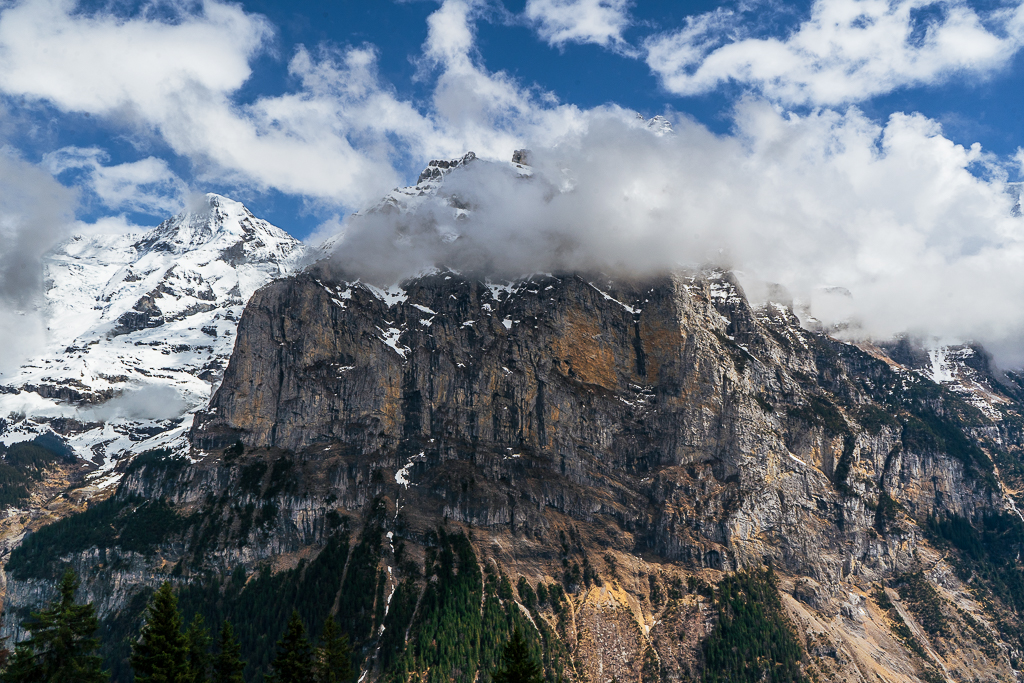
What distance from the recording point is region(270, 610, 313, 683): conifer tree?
75.2 meters

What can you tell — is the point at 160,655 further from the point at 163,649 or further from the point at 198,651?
the point at 198,651

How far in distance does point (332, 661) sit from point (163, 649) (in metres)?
18.1

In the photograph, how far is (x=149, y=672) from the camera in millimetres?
67375

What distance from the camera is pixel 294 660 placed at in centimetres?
7600

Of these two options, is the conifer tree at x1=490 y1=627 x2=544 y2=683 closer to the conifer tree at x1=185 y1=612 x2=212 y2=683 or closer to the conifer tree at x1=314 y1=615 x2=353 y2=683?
the conifer tree at x1=314 y1=615 x2=353 y2=683

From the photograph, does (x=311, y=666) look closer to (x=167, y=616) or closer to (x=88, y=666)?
(x=167, y=616)

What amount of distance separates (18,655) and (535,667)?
41858 mm

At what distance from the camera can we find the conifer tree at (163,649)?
65875 mm

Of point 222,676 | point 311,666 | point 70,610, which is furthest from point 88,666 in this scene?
point 311,666

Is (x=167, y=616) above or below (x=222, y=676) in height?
above

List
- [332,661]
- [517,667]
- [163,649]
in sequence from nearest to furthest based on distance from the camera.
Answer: [163,649] < [517,667] < [332,661]

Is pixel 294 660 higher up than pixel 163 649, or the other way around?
pixel 163 649

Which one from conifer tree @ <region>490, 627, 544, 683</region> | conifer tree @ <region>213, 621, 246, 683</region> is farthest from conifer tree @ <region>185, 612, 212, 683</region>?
conifer tree @ <region>490, 627, 544, 683</region>

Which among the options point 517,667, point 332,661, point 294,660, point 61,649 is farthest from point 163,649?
point 517,667
